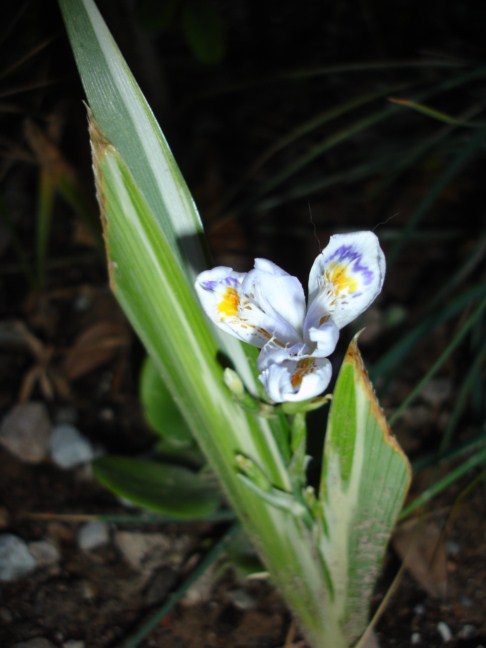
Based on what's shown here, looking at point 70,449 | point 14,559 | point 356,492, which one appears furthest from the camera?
point 70,449

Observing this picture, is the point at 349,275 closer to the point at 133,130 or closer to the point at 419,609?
the point at 133,130

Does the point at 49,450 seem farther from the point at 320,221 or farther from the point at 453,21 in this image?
the point at 453,21

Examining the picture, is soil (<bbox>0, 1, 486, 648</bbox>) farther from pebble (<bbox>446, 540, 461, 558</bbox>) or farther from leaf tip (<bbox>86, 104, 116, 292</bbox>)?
leaf tip (<bbox>86, 104, 116, 292</bbox>)

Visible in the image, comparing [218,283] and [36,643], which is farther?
[36,643]

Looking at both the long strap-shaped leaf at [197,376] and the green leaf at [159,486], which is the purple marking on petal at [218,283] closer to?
the long strap-shaped leaf at [197,376]

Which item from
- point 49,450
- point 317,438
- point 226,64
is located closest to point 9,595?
point 49,450

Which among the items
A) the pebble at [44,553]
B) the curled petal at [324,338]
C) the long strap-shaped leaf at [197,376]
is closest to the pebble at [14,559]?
the pebble at [44,553]

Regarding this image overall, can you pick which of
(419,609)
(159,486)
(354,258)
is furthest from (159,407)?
(354,258)
